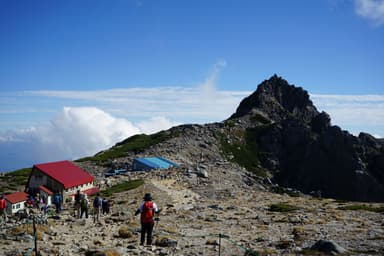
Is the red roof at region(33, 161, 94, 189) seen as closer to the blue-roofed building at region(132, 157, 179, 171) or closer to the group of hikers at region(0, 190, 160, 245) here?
the group of hikers at region(0, 190, 160, 245)

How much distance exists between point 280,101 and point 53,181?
144524 mm

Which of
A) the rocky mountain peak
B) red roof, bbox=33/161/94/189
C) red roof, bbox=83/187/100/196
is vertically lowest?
red roof, bbox=83/187/100/196

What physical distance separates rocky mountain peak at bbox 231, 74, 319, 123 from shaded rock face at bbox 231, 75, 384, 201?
25129 mm

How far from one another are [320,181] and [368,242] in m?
106

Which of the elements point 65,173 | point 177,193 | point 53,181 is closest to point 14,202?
point 53,181

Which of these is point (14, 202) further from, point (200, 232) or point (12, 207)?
point (200, 232)

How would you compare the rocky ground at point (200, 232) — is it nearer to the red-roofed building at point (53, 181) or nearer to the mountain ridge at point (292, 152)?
the red-roofed building at point (53, 181)

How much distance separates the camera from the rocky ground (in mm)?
19672

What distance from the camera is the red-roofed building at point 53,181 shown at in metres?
45.2

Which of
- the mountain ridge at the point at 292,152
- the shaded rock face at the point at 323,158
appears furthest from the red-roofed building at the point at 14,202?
the shaded rock face at the point at 323,158

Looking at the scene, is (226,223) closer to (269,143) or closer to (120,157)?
(120,157)

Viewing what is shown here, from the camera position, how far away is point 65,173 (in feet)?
160

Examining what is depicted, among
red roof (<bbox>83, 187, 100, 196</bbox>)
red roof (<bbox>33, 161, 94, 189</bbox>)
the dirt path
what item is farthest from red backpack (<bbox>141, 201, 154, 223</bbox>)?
red roof (<bbox>83, 187, 100, 196</bbox>)

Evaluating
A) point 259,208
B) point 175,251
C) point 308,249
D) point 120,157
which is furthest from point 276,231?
point 120,157
